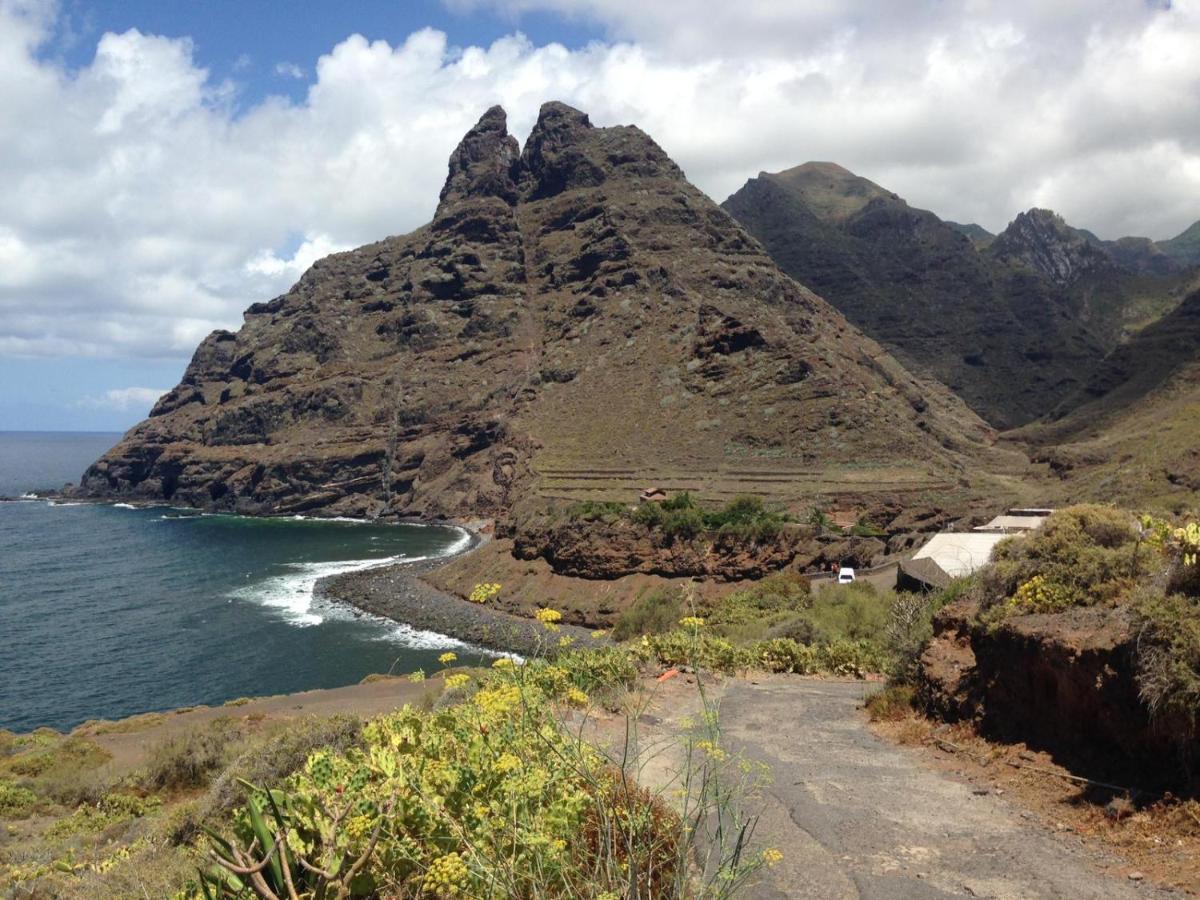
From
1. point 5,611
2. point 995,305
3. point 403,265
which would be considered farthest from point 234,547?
point 995,305

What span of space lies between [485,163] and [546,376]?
6188cm

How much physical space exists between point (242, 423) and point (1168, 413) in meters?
107

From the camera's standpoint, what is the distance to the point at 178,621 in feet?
151

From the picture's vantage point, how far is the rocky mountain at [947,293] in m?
129

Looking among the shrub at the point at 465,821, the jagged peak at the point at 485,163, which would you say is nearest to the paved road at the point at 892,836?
the shrub at the point at 465,821

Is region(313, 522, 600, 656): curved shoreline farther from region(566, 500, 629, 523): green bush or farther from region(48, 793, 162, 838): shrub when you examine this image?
region(48, 793, 162, 838): shrub

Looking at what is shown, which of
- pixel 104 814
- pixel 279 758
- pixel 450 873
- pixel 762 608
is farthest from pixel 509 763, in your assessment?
pixel 762 608

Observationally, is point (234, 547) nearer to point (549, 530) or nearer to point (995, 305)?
point (549, 530)

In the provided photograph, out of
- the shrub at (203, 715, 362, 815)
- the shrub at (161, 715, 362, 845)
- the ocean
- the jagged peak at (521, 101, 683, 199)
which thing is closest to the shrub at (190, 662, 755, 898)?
the shrub at (161, 715, 362, 845)

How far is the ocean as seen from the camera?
35062 millimetres

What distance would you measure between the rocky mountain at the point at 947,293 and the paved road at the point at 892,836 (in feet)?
410

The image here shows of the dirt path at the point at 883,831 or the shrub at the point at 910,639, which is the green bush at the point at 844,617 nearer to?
the shrub at the point at 910,639

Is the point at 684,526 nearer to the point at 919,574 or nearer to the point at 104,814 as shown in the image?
the point at 919,574

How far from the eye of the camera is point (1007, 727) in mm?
8453
